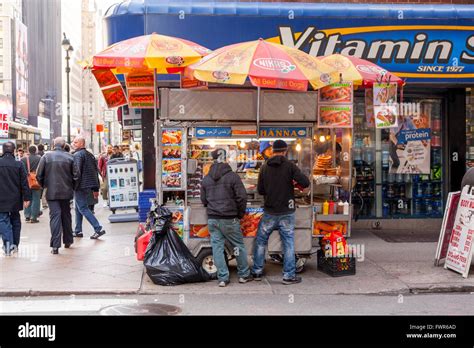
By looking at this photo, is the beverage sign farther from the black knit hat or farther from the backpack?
the black knit hat

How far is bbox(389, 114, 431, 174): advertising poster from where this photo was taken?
12.8 m

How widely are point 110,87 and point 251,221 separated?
381 centimetres

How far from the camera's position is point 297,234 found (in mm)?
8602

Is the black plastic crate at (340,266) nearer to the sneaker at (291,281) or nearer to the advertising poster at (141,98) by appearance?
the sneaker at (291,281)

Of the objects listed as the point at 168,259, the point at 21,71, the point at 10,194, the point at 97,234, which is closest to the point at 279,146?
the point at 168,259

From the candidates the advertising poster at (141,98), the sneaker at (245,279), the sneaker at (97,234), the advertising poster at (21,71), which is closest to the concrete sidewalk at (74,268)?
the sneaker at (97,234)

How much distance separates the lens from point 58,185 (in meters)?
10.0

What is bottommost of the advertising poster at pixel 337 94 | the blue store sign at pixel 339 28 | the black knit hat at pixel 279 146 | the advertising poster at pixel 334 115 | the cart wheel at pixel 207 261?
the cart wheel at pixel 207 261

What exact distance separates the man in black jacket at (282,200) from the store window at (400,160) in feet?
16.4

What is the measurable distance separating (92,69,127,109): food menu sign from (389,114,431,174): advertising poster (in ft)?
20.3

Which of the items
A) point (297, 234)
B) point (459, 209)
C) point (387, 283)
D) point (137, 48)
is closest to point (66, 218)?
point (137, 48)

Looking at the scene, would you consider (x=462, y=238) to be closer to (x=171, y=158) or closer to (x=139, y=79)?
(x=171, y=158)

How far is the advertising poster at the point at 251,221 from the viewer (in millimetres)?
8531

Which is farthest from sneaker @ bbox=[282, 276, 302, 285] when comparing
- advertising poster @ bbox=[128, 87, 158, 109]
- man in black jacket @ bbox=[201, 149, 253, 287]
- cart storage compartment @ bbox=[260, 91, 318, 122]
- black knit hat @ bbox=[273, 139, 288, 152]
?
advertising poster @ bbox=[128, 87, 158, 109]
